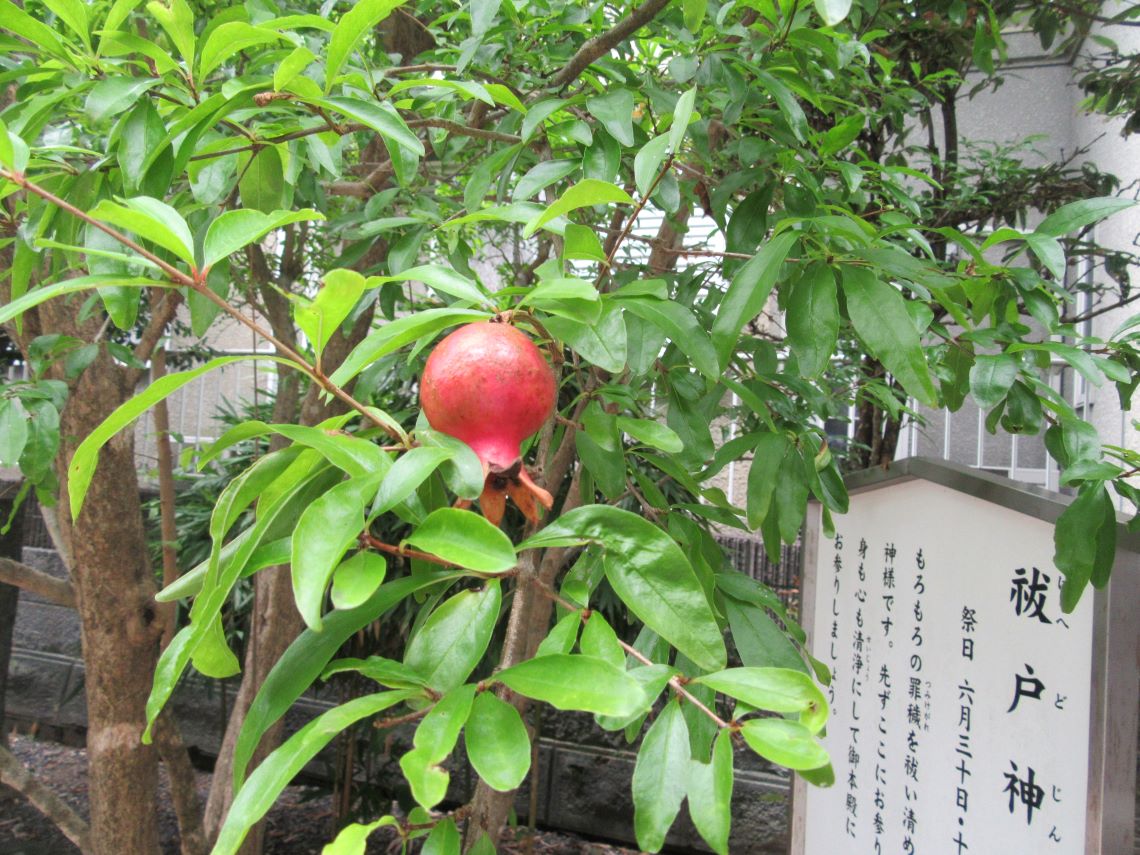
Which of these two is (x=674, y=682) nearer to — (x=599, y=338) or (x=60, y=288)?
(x=599, y=338)

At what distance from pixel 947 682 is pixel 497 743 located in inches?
52.9

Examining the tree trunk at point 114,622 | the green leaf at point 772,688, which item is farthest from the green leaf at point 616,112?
the tree trunk at point 114,622

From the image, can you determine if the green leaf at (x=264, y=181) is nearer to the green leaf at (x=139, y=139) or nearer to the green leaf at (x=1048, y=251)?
the green leaf at (x=139, y=139)

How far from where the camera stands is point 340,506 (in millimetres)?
609

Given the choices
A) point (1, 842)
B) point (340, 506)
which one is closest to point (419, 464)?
point (340, 506)

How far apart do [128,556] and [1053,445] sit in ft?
6.50

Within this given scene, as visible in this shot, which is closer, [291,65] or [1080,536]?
[291,65]

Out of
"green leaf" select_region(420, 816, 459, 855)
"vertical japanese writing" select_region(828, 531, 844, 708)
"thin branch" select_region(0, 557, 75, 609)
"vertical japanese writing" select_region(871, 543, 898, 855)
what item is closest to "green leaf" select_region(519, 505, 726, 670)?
"green leaf" select_region(420, 816, 459, 855)

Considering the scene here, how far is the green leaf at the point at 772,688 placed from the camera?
625 mm

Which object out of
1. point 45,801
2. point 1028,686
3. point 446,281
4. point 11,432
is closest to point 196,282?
point 446,281

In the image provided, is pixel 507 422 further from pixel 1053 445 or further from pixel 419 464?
pixel 1053 445

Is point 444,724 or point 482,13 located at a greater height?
point 482,13

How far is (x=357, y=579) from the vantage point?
24.6 inches

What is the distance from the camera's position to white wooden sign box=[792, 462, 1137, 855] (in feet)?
4.69
